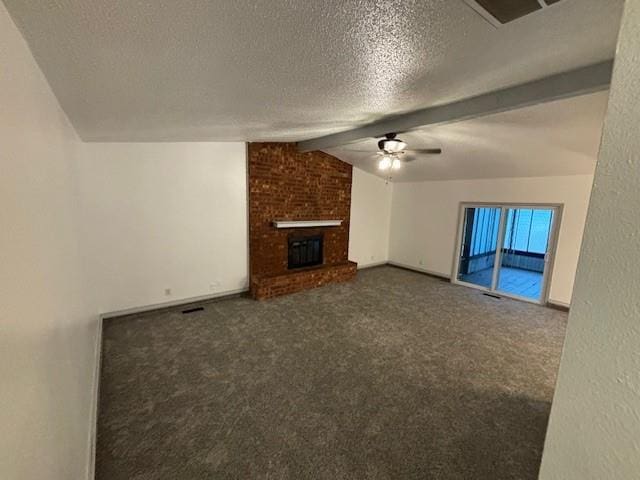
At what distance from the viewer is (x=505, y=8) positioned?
107 cm

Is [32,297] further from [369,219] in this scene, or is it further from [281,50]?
[369,219]

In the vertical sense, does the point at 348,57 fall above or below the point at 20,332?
above

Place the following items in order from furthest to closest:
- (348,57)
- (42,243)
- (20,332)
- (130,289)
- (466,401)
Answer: (130,289)
(466,401)
(348,57)
(42,243)
(20,332)

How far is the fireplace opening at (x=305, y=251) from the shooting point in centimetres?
513

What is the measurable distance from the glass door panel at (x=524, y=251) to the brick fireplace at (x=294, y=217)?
2.99 m

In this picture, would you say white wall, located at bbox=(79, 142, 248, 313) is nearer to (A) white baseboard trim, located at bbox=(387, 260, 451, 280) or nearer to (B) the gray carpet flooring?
(B) the gray carpet flooring

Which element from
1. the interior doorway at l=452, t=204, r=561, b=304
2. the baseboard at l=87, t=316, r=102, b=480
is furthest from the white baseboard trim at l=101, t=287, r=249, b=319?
the interior doorway at l=452, t=204, r=561, b=304

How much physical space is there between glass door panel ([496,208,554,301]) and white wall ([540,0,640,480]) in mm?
5121

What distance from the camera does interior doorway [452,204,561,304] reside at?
4840mm

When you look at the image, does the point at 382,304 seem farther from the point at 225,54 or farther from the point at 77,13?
the point at 77,13

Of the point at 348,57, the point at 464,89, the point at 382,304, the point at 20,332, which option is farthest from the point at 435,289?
the point at 20,332

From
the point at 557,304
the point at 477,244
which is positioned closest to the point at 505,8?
A: the point at 557,304

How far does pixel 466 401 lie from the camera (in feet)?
7.54

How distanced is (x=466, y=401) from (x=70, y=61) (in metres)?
3.35
